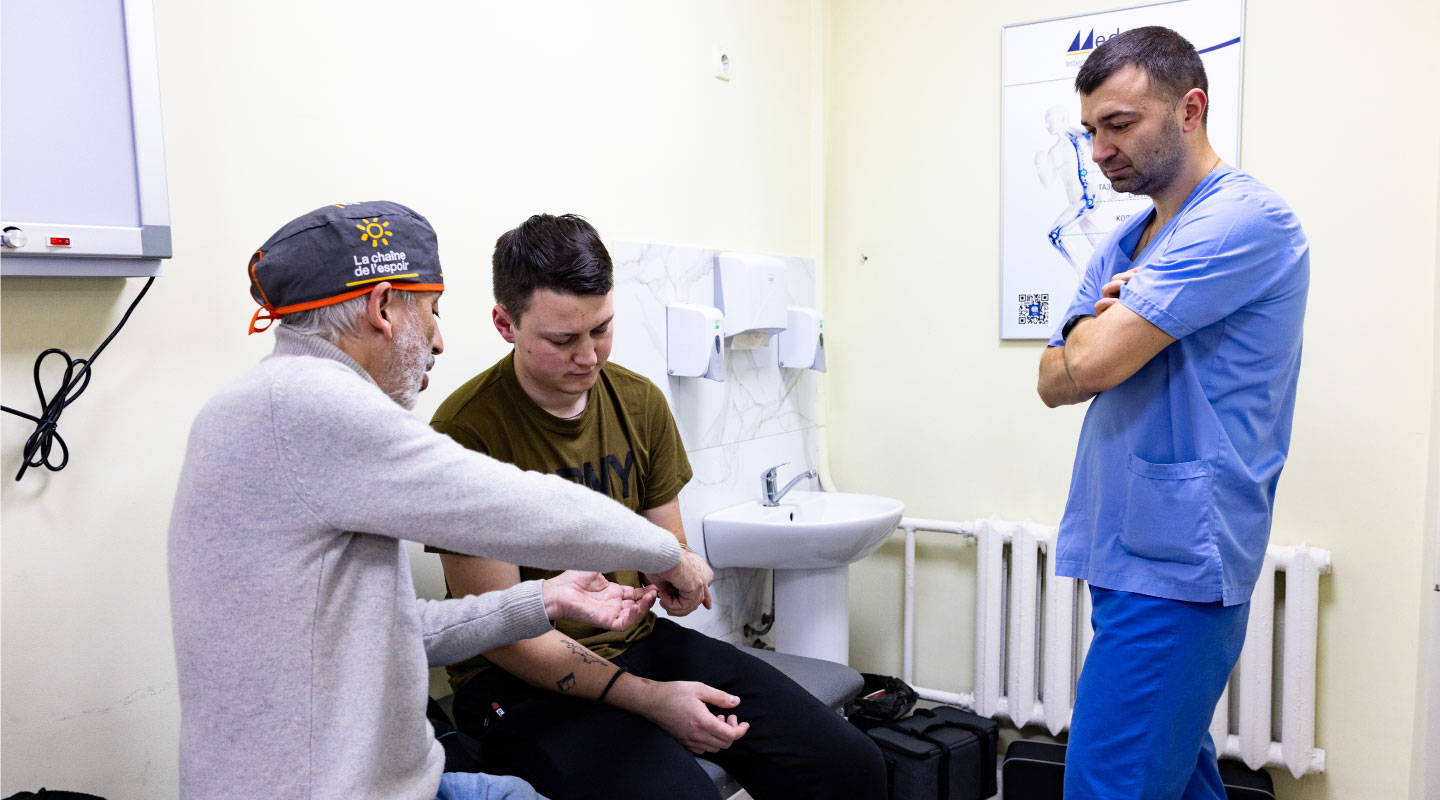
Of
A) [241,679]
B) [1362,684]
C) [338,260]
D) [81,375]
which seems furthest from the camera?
[1362,684]

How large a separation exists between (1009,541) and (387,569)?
2.14m

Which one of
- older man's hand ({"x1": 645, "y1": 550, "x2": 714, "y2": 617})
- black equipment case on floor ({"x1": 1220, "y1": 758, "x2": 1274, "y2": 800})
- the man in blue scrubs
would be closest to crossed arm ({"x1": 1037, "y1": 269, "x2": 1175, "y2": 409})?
the man in blue scrubs

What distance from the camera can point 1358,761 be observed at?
97.9 inches

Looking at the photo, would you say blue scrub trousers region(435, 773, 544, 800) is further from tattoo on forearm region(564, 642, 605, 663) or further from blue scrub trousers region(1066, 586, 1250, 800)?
blue scrub trousers region(1066, 586, 1250, 800)

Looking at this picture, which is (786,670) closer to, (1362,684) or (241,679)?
(241,679)

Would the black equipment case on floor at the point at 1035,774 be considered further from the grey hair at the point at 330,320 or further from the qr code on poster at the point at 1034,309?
the grey hair at the point at 330,320

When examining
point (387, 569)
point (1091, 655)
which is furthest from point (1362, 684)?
point (387, 569)

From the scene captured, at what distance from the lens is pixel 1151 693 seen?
4.86ft

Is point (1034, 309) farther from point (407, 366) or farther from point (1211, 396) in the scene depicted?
point (407, 366)

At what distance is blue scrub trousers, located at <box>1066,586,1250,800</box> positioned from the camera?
1484 millimetres

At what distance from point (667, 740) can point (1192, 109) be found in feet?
4.38

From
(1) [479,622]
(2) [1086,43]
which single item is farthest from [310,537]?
(2) [1086,43]

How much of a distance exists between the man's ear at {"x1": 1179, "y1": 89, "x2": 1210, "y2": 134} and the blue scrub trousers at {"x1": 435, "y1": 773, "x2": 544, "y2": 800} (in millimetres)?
1442

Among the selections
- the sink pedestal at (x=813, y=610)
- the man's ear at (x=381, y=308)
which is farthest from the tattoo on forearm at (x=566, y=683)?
the sink pedestal at (x=813, y=610)
